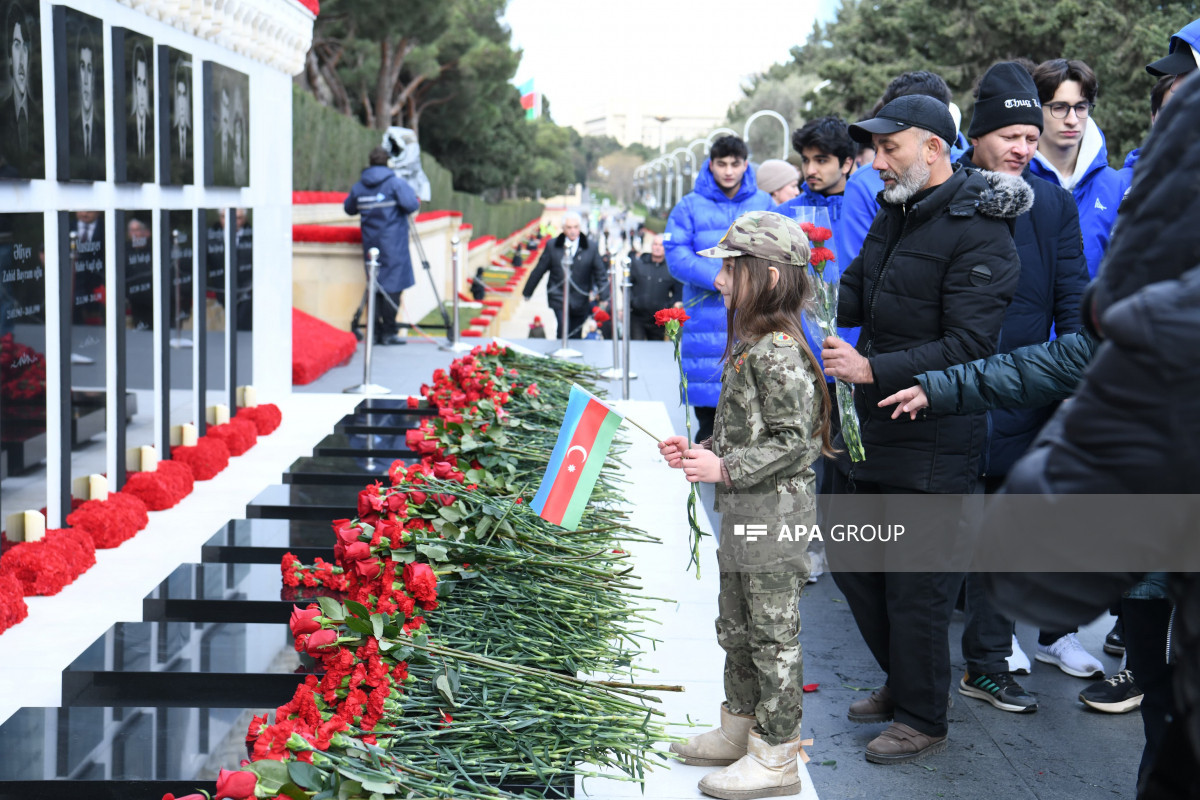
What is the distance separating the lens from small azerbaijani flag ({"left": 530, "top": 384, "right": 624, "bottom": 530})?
11.7ft

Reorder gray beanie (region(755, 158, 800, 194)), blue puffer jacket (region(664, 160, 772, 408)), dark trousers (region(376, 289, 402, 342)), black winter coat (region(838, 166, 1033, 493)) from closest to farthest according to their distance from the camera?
black winter coat (region(838, 166, 1033, 493))
blue puffer jacket (region(664, 160, 772, 408))
gray beanie (region(755, 158, 800, 194))
dark trousers (region(376, 289, 402, 342))

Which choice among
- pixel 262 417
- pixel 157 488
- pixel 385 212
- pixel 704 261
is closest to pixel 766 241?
pixel 704 261

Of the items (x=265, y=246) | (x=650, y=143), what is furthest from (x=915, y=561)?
(x=650, y=143)

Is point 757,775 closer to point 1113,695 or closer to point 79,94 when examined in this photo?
point 1113,695

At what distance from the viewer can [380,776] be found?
264 cm


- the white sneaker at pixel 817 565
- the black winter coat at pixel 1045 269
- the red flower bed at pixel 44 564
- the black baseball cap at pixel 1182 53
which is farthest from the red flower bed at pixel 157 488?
the black baseball cap at pixel 1182 53

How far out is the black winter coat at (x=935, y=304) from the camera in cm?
354

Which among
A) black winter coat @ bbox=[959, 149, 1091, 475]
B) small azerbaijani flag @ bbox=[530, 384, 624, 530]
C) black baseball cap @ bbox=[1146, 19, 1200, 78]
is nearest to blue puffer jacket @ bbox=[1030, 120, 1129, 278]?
black winter coat @ bbox=[959, 149, 1091, 475]

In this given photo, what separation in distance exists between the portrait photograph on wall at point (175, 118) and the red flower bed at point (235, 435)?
1457 mm

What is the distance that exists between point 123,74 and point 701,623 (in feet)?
12.5

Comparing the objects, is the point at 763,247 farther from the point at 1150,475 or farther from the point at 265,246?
the point at 265,246

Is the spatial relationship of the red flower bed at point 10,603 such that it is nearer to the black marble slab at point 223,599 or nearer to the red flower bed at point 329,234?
the black marble slab at point 223,599

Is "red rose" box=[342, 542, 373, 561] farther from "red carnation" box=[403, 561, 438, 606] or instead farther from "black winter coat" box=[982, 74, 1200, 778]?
"black winter coat" box=[982, 74, 1200, 778]

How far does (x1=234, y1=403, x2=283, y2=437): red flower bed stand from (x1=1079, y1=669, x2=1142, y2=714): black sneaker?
17.1ft
